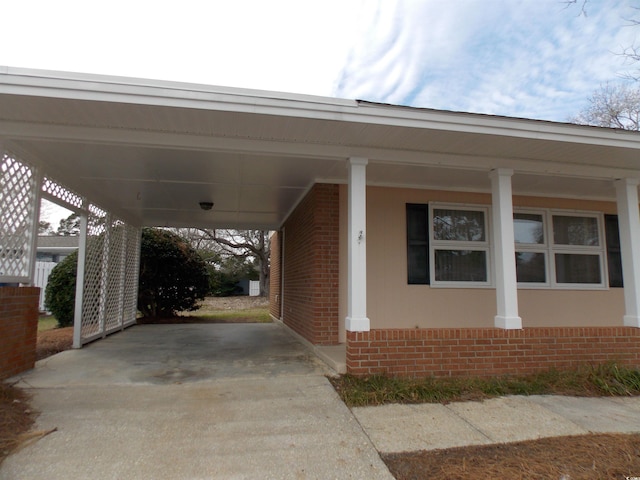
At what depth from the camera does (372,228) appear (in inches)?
254

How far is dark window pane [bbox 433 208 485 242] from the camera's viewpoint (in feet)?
21.6

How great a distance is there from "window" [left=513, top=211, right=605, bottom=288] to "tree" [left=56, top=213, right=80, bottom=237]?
33011 millimetres

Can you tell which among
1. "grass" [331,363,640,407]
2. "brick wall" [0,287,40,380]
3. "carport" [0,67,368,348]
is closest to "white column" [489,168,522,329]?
"grass" [331,363,640,407]

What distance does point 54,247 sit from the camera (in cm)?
2130

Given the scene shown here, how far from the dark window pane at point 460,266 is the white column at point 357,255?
238 cm

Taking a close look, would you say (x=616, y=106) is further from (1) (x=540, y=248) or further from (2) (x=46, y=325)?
(2) (x=46, y=325)

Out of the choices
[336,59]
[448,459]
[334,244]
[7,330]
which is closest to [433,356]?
[448,459]

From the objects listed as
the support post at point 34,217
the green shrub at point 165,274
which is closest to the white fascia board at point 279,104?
the support post at point 34,217

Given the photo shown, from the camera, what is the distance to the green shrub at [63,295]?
10.4 meters

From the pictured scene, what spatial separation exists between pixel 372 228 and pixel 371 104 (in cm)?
268

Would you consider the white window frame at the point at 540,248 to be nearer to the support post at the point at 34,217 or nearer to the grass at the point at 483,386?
the grass at the point at 483,386

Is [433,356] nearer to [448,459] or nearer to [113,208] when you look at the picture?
→ [448,459]

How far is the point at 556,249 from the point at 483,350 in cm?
329

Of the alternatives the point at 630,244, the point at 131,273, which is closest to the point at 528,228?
the point at 630,244
